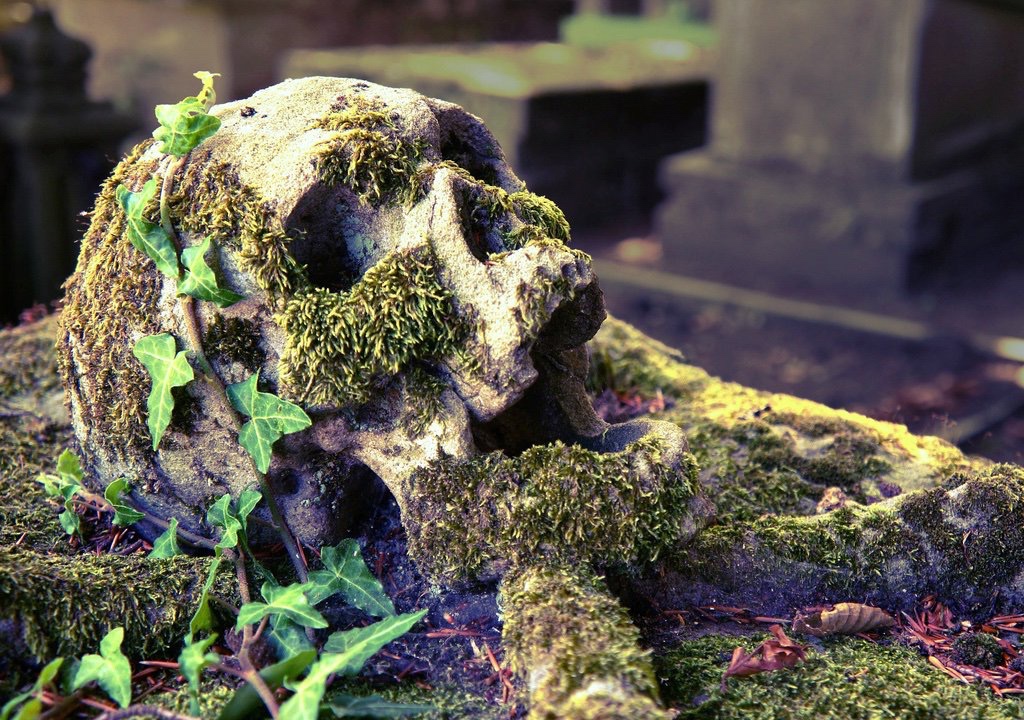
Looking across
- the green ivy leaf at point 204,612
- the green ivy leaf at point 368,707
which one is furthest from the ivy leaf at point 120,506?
the green ivy leaf at point 368,707

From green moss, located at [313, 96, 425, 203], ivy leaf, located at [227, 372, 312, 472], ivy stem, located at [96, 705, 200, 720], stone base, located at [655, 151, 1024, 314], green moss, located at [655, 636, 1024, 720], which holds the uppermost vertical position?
green moss, located at [313, 96, 425, 203]

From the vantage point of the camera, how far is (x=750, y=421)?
2.79m

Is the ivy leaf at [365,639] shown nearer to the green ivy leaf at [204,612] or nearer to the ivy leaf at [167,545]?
the green ivy leaf at [204,612]

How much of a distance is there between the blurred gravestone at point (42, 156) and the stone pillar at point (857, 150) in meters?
4.31

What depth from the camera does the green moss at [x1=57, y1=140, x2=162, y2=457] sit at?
2.16m

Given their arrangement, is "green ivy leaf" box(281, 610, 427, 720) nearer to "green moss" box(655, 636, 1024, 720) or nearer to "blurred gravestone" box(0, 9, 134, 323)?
"green moss" box(655, 636, 1024, 720)

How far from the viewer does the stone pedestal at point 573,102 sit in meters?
7.95

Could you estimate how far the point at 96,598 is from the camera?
201cm

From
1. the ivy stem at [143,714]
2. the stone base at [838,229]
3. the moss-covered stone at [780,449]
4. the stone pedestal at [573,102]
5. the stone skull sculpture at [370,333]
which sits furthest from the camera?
the stone pedestal at [573,102]

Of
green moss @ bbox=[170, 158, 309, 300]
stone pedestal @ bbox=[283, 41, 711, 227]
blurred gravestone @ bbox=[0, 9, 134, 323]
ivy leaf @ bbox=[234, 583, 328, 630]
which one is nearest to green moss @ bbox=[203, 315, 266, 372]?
green moss @ bbox=[170, 158, 309, 300]

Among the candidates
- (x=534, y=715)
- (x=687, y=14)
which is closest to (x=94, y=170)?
(x=534, y=715)

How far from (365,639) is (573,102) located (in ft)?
22.5

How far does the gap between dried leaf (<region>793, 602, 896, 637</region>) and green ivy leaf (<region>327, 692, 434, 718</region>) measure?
2.79ft

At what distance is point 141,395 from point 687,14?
15805 millimetres
